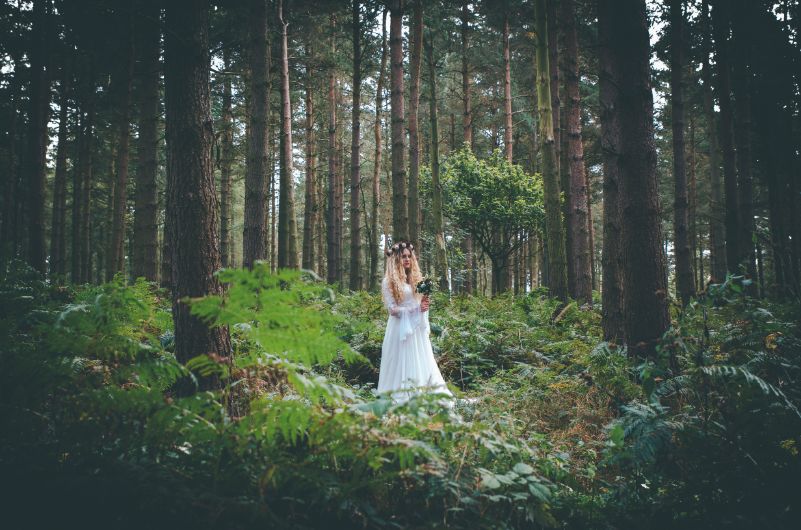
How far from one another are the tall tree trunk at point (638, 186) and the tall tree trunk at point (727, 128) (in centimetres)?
808

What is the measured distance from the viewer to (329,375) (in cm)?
673

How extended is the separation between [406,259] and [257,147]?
4576mm

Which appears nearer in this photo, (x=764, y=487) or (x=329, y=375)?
(x=764, y=487)

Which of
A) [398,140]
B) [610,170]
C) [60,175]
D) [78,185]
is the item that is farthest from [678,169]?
[78,185]

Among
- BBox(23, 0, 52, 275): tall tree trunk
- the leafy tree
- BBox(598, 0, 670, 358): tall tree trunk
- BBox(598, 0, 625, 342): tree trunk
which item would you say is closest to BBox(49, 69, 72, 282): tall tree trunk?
BBox(23, 0, 52, 275): tall tree trunk

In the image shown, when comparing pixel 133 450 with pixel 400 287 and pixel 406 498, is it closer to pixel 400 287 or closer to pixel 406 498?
pixel 406 498

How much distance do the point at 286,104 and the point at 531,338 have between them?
30.9 ft

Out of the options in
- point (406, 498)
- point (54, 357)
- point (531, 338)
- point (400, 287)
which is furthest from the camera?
point (531, 338)

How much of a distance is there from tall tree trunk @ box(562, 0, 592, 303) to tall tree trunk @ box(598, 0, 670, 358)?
5.36m

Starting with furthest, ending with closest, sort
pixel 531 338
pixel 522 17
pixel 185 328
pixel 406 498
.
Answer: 1. pixel 522 17
2. pixel 531 338
3. pixel 185 328
4. pixel 406 498

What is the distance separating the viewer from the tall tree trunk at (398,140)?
34.2ft

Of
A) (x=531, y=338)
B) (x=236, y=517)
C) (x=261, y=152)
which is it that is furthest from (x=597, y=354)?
(x=261, y=152)

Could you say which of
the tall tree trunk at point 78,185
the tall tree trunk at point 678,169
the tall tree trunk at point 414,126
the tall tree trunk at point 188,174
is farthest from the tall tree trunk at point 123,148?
the tall tree trunk at point 678,169

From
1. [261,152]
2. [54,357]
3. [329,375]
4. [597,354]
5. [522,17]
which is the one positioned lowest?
[329,375]
